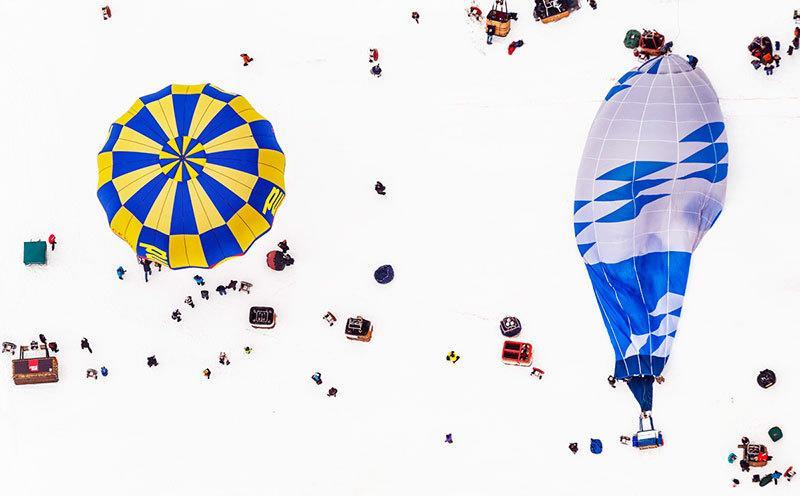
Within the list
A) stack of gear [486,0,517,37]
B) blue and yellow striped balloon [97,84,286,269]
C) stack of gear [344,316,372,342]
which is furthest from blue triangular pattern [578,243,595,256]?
blue and yellow striped balloon [97,84,286,269]

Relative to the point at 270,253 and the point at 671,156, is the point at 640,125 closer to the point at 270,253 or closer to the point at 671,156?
the point at 671,156

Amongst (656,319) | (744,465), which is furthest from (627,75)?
(744,465)

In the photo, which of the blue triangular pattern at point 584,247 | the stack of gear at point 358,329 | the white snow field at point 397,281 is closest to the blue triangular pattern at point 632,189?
the blue triangular pattern at point 584,247

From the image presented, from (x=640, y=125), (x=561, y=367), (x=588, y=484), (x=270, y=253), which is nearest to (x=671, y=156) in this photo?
(x=640, y=125)

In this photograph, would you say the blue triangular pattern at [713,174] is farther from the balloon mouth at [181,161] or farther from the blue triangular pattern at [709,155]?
the balloon mouth at [181,161]

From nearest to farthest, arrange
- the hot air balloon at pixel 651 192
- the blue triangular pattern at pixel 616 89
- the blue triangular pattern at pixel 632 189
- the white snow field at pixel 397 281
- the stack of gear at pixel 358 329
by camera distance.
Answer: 1. the hot air balloon at pixel 651 192
2. the blue triangular pattern at pixel 632 189
3. the blue triangular pattern at pixel 616 89
4. the white snow field at pixel 397 281
5. the stack of gear at pixel 358 329

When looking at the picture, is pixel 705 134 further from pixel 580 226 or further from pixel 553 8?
pixel 553 8
